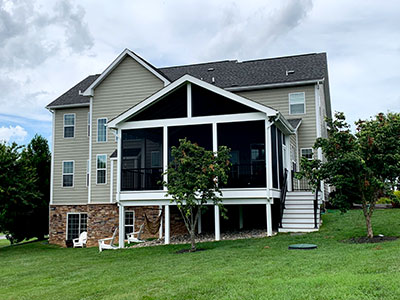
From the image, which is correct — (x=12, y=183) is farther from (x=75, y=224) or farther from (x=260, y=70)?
(x=260, y=70)

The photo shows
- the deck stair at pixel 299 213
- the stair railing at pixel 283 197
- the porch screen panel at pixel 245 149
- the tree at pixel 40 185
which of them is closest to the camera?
the porch screen panel at pixel 245 149

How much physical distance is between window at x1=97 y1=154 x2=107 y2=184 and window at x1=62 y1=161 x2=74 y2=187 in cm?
220

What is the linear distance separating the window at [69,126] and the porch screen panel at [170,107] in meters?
8.11

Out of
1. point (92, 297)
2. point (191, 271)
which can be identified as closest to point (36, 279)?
point (92, 297)

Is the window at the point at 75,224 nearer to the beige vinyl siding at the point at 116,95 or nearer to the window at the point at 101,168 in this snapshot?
the beige vinyl siding at the point at 116,95

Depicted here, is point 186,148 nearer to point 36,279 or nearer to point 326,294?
point 36,279

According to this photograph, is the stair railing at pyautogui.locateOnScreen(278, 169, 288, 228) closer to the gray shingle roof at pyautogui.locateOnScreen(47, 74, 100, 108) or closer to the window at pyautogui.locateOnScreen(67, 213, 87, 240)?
the window at pyautogui.locateOnScreen(67, 213, 87, 240)

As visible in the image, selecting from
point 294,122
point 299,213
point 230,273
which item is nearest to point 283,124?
point 299,213

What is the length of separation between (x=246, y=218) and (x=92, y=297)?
1105 centimetres

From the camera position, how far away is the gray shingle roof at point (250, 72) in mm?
19891

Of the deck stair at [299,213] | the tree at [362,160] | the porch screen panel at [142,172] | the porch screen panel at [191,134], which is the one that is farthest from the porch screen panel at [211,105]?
the deck stair at [299,213]

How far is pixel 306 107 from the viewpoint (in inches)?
760

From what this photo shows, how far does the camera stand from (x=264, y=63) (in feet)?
74.4

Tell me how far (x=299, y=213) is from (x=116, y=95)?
1033cm
